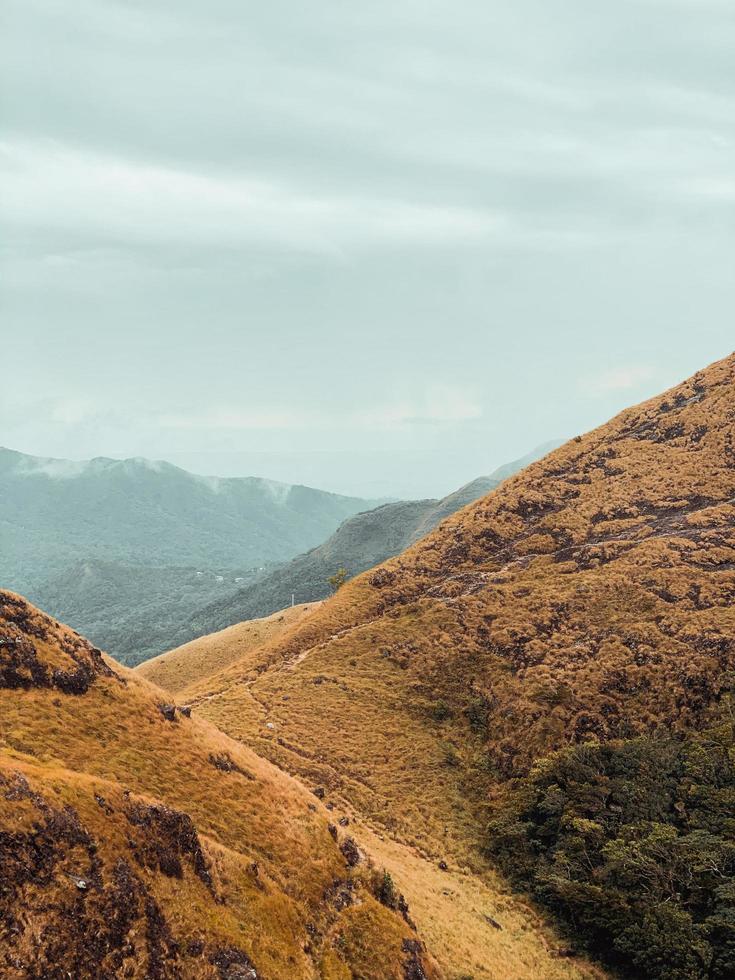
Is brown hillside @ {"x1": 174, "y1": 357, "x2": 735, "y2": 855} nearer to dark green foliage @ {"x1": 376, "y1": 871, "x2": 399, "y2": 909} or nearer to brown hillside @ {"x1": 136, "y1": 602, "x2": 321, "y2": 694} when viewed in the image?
dark green foliage @ {"x1": 376, "y1": 871, "x2": 399, "y2": 909}

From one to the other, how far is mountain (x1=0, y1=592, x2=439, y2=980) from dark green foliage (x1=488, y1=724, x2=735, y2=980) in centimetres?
1717

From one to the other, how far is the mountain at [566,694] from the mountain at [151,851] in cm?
1124

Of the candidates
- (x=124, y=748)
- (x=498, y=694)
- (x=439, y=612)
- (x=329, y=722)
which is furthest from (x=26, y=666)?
(x=439, y=612)

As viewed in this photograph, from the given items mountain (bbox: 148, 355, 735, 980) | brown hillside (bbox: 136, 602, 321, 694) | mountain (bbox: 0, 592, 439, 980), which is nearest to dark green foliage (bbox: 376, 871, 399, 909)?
mountain (bbox: 0, 592, 439, 980)

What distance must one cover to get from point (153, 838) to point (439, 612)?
57938mm

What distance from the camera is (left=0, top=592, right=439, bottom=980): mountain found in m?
21.3

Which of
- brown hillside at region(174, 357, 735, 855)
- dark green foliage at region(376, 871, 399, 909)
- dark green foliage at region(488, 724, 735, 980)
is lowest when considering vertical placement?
dark green foliage at region(488, 724, 735, 980)

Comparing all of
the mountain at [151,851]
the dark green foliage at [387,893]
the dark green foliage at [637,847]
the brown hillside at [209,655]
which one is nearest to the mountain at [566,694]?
the dark green foliage at [637,847]

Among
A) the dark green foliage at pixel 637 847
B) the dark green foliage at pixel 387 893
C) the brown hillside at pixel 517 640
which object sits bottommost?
the dark green foliage at pixel 637 847

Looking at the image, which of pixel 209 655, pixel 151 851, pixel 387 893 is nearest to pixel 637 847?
pixel 387 893

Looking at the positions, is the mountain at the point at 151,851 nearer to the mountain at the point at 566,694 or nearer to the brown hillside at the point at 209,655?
the mountain at the point at 566,694

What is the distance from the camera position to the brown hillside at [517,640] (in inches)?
2312

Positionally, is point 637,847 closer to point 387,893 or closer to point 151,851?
point 387,893

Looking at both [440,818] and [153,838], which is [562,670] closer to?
[440,818]
